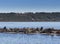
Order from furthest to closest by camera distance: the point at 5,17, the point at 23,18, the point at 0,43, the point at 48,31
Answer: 1. the point at 23,18
2. the point at 5,17
3. the point at 48,31
4. the point at 0,43

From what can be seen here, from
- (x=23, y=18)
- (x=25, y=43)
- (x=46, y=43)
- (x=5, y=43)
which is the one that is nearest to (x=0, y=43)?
(x=5, y=43)

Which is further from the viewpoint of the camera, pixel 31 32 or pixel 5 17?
pixel 5 17

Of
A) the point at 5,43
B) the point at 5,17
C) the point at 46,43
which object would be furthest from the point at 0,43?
the point at 5,17

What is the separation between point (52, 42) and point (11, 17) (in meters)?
62.0

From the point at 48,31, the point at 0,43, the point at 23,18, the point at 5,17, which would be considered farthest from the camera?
the point at 23,18

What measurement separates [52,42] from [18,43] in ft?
11.1

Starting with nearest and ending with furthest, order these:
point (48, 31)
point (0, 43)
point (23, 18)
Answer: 1. point (0, 43)
2. point (48, 31)
3. point (23, 18)

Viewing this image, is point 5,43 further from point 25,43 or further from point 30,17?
point 30,17

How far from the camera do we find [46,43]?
27.9m

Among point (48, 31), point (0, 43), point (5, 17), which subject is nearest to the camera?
point (0, 43)

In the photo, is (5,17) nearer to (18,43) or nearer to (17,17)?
(17,17)

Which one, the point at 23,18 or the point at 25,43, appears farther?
the point at 23,18

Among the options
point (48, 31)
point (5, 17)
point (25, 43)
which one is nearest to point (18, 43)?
point (25, 43)

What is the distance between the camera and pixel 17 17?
9300 cm
